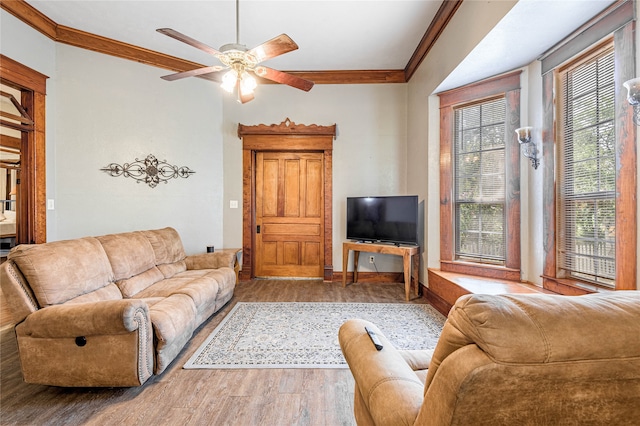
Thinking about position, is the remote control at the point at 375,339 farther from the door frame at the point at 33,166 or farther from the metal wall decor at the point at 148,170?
the door frame at the point at 33,166

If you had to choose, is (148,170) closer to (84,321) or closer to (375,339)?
(84,321)

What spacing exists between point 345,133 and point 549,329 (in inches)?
161

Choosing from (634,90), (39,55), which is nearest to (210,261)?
(39,55)

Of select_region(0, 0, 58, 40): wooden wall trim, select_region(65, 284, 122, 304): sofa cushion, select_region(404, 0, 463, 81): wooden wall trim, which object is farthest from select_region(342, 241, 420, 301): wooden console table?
select_region(0, 0, 58, 40): wooden wall trim

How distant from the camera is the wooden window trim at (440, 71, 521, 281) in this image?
2822 mm

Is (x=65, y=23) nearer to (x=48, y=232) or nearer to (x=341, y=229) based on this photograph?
(x=48, y=232)

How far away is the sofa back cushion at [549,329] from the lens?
0.57 meters

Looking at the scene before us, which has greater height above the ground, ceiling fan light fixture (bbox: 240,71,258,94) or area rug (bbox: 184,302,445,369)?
ceiling fan light fixture (bbox: 240,71,258,94)

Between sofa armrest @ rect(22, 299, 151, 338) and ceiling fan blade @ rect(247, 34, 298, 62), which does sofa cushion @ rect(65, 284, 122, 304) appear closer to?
sofa armrest @ rect(22, 299, 151, 338)

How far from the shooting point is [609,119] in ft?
6.27

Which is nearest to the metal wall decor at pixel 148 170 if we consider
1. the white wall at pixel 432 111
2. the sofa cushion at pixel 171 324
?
the sofa cushion at pixel 171 324

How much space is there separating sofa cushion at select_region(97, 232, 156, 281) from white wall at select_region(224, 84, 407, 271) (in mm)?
1536

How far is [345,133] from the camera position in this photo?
4.40m

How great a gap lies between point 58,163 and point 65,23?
5.39 ft
